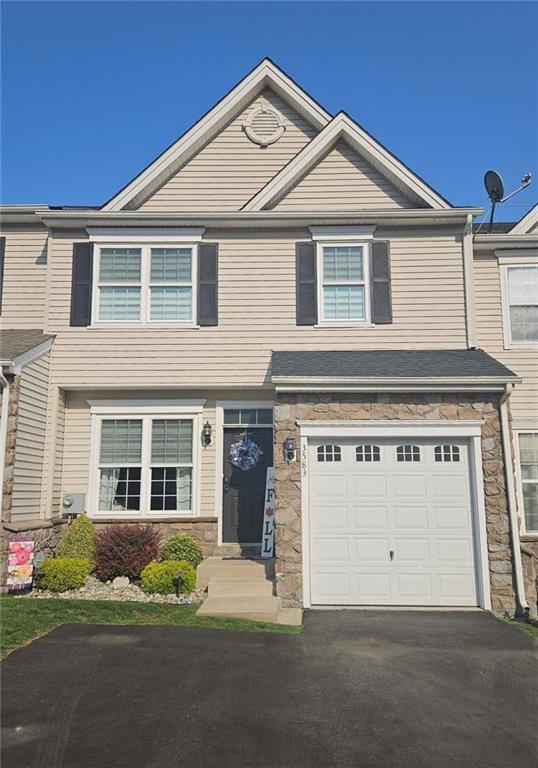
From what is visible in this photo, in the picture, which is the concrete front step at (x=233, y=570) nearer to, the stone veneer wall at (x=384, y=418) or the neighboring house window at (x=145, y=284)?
the stone veneer wall at (x=384, y=418)

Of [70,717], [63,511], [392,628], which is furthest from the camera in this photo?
[63,511]

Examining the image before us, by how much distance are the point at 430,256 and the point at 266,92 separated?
548 centimetres

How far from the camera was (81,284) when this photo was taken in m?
11.9

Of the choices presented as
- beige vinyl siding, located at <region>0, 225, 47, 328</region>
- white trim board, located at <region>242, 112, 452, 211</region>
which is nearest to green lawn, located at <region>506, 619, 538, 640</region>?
white trim board, located at <region>242, 112, 452, 211</region>

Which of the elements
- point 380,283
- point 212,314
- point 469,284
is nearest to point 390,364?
point 380,283

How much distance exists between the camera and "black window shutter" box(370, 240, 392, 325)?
1187cm

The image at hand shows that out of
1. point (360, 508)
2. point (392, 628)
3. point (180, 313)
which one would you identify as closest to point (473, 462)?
point (360, 508)

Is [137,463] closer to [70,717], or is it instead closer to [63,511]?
[63,511]

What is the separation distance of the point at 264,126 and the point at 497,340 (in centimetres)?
687

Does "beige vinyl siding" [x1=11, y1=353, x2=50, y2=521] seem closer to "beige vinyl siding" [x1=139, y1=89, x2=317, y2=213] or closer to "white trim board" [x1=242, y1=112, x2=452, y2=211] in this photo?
"beige vinyl siding" [x1=139, y1=89, x2=317, y2=213]

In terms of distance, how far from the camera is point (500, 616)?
29.3 ft

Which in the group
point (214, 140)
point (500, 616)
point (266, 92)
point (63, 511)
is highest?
point (266, 92)

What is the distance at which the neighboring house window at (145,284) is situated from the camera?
39.0ft

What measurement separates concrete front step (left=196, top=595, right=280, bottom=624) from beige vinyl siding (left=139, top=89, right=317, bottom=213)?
7.74 meters
